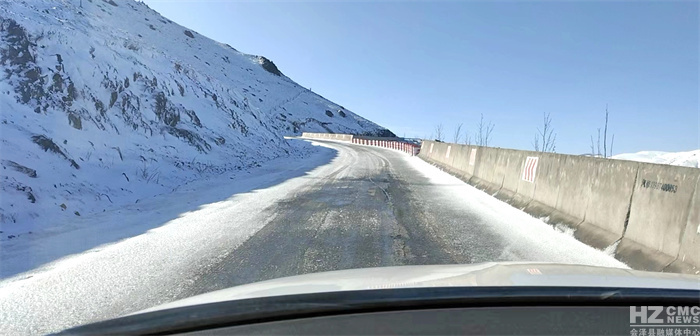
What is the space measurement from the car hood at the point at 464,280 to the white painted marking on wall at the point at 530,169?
6405 millimetres

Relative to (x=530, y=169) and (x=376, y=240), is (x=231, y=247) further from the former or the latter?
(x=530, y=169)

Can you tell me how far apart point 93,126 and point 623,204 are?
12388 mm

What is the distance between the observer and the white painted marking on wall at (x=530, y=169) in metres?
8.84

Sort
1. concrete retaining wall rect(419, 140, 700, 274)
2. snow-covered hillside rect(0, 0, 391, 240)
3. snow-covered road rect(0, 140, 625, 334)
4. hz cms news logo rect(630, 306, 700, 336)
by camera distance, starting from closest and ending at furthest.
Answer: hz cms news logo rect(630, 306, 700, 336)
snow-covered road rect(0, 140, 625, 334)
concrete retaining wall rect(419, 140, 700, 274)
snow-covered hillside rect(0, 0, 391, 240)

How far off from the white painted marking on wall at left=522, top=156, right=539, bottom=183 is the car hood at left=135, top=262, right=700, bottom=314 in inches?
252

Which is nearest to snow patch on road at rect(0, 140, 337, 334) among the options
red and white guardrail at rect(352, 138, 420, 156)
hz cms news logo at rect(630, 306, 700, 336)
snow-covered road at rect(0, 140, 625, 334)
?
snow-covered road at rect(0, 140, 625, 334)

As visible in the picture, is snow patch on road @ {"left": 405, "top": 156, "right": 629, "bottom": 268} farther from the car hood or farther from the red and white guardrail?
the red and white guardrail

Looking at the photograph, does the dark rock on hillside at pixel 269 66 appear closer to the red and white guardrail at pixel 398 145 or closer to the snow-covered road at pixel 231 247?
the red and white guardrail at pixel 398 145

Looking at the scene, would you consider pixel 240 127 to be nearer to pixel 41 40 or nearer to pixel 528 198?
pixel 41 40

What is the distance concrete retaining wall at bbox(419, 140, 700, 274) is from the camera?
4.28 metres

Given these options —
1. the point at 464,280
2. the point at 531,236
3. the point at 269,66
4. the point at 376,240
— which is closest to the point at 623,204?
the point at 531,236

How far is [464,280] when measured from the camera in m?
2.39

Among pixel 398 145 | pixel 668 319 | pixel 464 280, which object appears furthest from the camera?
pixel 398 145

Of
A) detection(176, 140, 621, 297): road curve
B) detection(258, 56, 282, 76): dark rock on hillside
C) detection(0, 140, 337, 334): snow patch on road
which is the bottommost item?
detection(0, 140, 337, 334): snow patch on road
